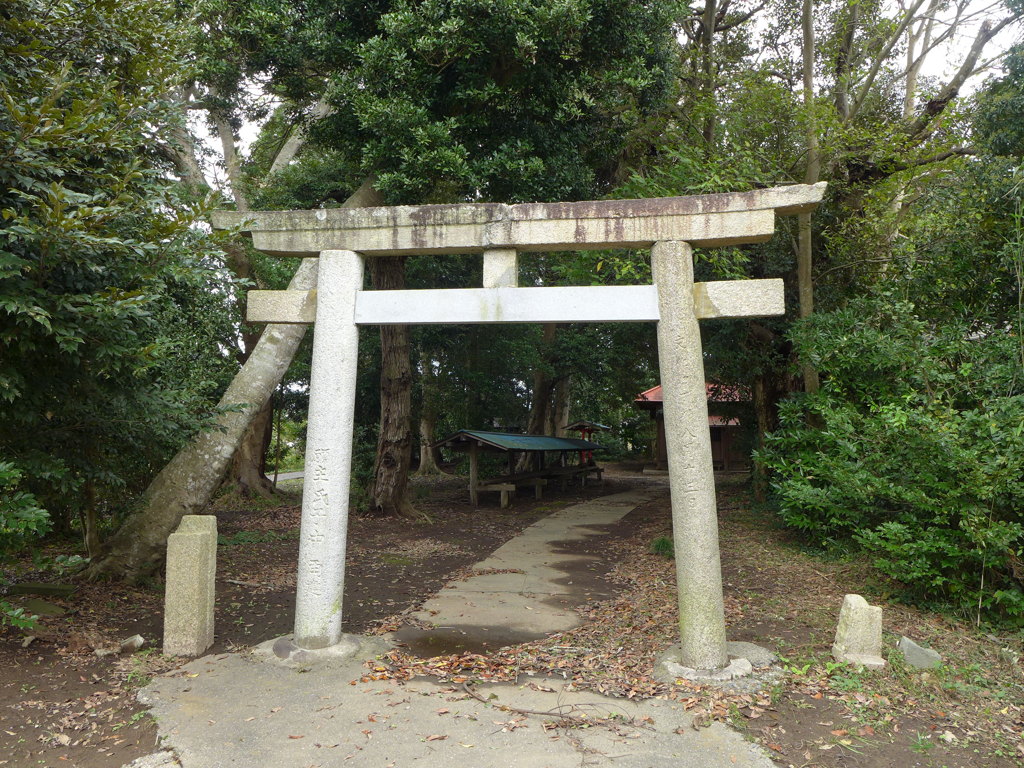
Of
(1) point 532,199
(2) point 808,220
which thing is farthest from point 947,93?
(1) point 532,199

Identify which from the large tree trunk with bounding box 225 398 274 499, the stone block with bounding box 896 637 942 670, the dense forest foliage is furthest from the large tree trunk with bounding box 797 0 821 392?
the large tree trunk with bounding box 225 398 274 499

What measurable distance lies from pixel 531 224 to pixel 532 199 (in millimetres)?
4390

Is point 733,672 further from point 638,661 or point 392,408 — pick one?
point 392,408

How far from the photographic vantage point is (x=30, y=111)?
4.23 meters

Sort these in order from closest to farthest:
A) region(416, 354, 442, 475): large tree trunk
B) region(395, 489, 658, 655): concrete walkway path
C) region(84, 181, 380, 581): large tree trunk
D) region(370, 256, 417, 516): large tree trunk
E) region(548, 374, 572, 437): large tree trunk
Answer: region(395, 489, 658, 655): concrete walkway path, region(84, 181, 380, 581): large tree trunk, region(370, 256, 417, 516): large tree trunk, region(416, 354, 442, 475): large tree trunk, region(548, 374, 572, 437): large tree trunk

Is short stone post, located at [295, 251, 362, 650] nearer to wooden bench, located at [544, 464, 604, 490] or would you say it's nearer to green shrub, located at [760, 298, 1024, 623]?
green shrub, located at [760, 298, 1024, 623]

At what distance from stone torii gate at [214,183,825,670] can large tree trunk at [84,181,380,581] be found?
2175mm

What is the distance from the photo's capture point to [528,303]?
5402 millimetres

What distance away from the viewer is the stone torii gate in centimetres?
504

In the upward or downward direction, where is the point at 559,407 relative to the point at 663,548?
upward

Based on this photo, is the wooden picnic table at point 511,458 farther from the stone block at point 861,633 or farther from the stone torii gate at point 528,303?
the stone block at point 861,633

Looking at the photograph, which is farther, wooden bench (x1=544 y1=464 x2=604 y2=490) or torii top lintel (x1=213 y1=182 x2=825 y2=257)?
wooden bench (x1=544 y1=464 x2=604 y2=490)

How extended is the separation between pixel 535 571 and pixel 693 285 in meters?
5.15

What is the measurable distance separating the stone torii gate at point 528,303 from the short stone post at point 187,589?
816mm
